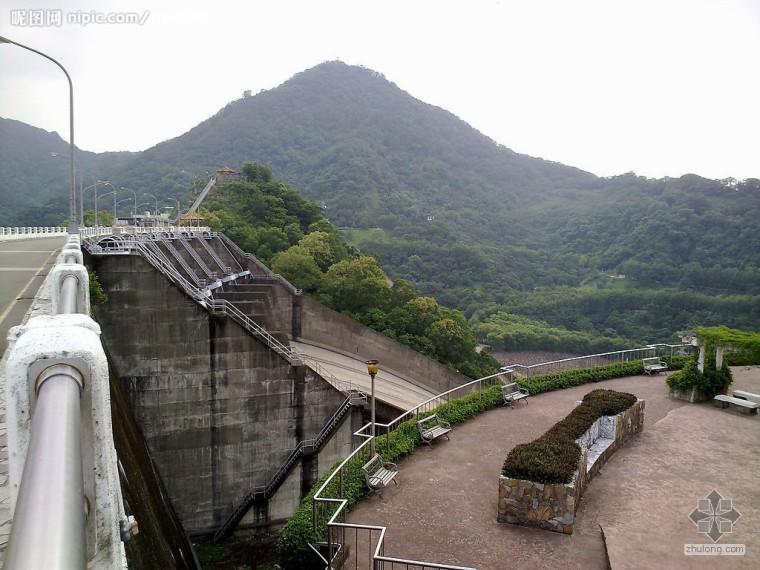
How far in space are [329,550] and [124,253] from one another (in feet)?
43.2

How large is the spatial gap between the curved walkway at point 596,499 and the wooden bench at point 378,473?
0.66ft

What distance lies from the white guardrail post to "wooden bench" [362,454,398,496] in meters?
6.70

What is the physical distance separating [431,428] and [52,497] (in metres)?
11.4

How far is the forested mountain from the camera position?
7438 centimetres

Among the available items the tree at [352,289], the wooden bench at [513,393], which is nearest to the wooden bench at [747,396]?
the wooden bench at [513,393]

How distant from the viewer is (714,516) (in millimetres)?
9133

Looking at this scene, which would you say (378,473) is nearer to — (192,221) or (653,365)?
(653,365)

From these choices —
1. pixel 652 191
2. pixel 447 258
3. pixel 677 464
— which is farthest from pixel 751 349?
pixel 652 191

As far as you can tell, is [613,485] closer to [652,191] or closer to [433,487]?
[433,487]

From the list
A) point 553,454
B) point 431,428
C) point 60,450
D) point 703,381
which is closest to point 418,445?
point 431,428

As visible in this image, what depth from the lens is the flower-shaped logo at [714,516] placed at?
341 inches

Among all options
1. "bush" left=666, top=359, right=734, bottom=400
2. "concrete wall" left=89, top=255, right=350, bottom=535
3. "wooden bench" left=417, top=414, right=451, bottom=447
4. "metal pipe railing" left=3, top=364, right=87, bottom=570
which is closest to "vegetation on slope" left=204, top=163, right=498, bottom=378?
"concrete wall" left=89, top=255, right=350, bottom=535

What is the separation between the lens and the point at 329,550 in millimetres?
7469

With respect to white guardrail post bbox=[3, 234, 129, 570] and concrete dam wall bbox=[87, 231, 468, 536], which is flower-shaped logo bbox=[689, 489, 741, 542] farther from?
concrete dam wall bbox=[87, 231, 468, 536]
